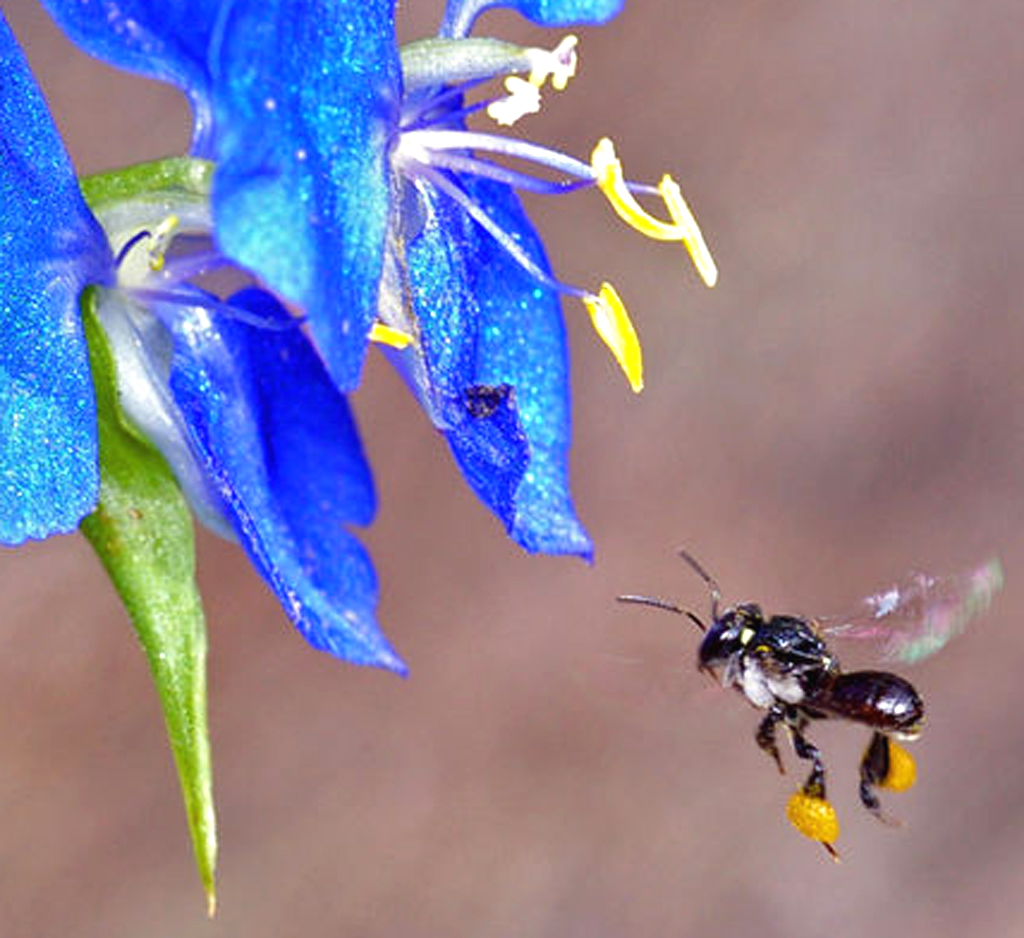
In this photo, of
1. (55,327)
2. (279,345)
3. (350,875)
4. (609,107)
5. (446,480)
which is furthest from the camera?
(609,107)

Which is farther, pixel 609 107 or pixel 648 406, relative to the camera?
pixel 609 107

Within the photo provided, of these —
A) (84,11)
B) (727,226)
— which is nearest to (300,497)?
(84,11)

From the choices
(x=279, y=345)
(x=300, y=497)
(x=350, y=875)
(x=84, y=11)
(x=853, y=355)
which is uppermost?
(x=84, y=11)

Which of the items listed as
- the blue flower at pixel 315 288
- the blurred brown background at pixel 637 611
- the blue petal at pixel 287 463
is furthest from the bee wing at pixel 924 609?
the blurred brown background at pixel 637 611

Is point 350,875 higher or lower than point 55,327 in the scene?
lower

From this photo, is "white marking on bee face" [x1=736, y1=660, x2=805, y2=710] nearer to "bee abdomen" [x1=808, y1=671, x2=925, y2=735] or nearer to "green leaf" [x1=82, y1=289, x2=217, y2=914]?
"bee abdomen" [x1=808, y1=671, x2=925, y2=735]

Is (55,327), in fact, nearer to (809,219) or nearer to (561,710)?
(561,710)

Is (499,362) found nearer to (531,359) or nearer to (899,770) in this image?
(531,359)

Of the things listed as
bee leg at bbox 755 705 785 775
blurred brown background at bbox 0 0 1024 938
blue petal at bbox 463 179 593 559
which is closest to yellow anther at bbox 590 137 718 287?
blue petal at bbox 463 179 593 559
